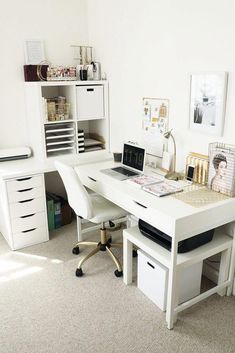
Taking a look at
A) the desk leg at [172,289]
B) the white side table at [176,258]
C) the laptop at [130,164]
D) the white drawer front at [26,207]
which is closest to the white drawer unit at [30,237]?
the white drawer front at [26,207]

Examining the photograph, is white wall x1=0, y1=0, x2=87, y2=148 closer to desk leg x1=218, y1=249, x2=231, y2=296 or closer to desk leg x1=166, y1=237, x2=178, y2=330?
desk leg x1=166, y1=237, x2=178, y2=330


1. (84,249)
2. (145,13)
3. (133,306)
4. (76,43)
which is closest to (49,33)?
(76,43)

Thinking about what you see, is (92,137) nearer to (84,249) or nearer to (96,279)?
(84,249)

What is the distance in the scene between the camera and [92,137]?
12.2ft

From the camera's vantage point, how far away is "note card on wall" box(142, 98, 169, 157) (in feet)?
8.85

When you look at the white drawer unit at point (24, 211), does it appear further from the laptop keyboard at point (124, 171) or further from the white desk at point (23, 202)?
the laptop keyboard at point (124, 171)

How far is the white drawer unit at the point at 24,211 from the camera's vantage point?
113 inches

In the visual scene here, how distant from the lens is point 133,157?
2.77 metres

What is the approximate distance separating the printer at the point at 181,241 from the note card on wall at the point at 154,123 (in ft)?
2.66

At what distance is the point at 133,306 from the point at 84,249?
874 mm

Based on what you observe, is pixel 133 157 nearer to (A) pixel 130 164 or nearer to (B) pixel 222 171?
(A) pixel 130 164

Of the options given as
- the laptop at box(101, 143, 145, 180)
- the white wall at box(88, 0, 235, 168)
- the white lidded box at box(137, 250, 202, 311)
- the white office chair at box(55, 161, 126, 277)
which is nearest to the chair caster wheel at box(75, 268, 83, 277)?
the white office chair at box(55, 161, 126, 277)

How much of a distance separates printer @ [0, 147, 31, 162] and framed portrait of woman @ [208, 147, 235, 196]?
1886mm

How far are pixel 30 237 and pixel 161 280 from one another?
4.73ft
